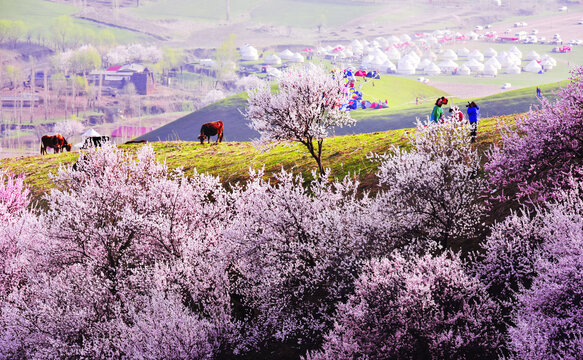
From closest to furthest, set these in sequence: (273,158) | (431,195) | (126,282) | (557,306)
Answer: (557,306)
(431,195)
(126,282)
(273,158)

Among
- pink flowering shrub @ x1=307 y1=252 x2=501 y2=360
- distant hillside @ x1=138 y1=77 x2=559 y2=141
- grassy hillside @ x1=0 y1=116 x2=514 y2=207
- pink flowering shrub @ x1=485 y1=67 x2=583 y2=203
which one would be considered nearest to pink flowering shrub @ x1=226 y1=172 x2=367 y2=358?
pink flowering shrub @ x1=307 y1=252 x2=501 y2=360

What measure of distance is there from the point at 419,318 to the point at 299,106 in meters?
20.7

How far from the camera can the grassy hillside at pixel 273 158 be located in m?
48.7

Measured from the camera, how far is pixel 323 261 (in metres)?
31.4

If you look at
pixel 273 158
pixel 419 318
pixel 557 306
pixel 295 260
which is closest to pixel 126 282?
pixel 295 260

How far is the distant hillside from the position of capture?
111m

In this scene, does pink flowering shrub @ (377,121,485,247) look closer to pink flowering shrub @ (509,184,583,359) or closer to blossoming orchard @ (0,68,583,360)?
blossoming orchard @ (0,68,583,360)

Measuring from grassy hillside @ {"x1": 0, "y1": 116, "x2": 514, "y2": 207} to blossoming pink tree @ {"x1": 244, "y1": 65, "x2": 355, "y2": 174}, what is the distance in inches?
209

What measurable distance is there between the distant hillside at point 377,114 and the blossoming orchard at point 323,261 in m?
46.7

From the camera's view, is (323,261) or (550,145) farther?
(323,261)

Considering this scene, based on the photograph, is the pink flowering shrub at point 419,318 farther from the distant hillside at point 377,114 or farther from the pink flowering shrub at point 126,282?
the distant hillside at point 377,114

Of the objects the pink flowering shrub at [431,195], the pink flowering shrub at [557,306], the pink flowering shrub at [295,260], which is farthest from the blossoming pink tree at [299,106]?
the pink flowering shrub at [557,306]

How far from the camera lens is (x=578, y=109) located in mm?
29969

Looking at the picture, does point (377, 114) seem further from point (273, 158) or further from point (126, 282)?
point (126, 282)
